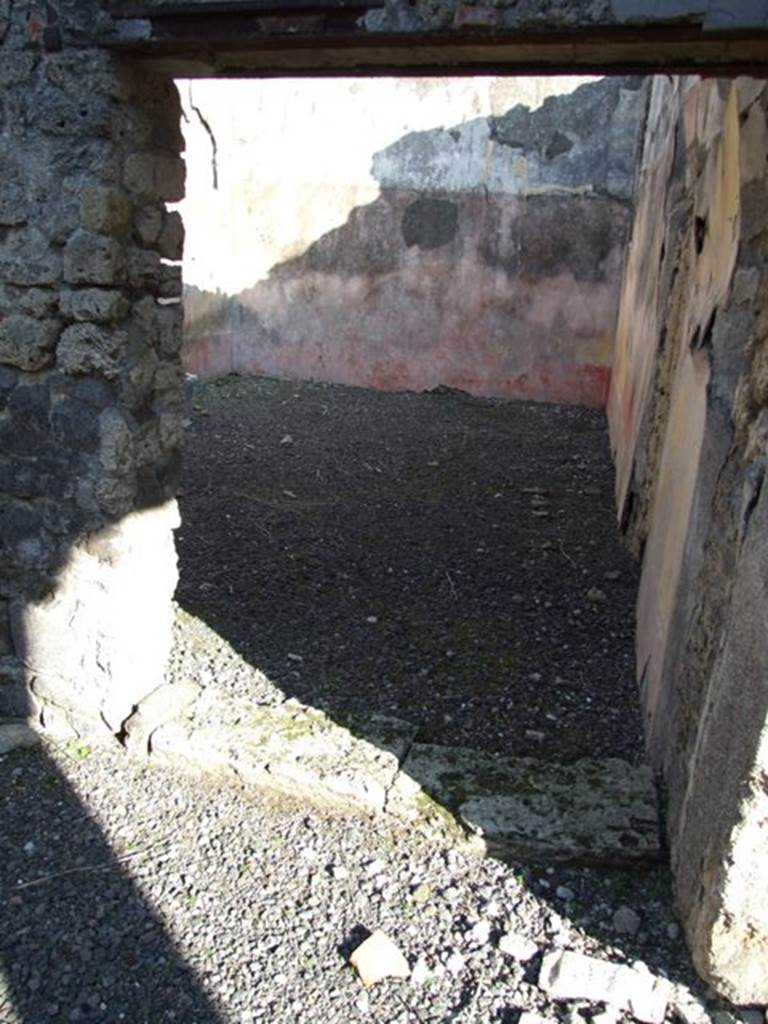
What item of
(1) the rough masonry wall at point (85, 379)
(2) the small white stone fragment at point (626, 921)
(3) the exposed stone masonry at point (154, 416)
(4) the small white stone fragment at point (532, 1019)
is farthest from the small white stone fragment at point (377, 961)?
(1) the rough masonry wall at point (85, 379)

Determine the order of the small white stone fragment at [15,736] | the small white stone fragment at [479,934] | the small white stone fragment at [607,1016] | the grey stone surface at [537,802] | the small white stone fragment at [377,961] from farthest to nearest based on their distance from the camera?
the small white stone fragment at [15,736] < the grey stone surface at [537,802] < the small white stone fragment at [479,934] < the small white stone fragment at [377,961] < the small white stone fragment at [607,1016]

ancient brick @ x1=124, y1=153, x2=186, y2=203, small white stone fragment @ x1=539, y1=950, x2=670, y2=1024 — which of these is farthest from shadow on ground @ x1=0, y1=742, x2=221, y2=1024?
ancient brick @ x1=124, y1=153, x2=186, y2=203

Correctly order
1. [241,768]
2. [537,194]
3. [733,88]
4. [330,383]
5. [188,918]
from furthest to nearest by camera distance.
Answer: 1. [330,383]
2. [537,194]
3. [733,88]
4. [241,768]
5. [188,918]

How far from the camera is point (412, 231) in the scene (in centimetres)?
833

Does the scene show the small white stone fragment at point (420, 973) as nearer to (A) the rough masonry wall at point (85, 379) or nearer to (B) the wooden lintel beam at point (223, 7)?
(A) the rough masonry wall at point (85, 379)

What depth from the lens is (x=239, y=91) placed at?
838 centimetres

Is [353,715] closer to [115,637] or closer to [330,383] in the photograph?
[115,637]

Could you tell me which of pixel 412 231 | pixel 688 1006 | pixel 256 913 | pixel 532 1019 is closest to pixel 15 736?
pixel 256 913

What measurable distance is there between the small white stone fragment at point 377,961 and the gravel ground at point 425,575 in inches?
33.0

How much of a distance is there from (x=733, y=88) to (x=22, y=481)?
2633 millimetres

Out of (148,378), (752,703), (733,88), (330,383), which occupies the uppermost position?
(733,88)

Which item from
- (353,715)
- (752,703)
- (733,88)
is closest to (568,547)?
(353,715)

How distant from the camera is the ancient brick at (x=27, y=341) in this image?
8.18 feet

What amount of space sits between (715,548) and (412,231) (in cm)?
680
